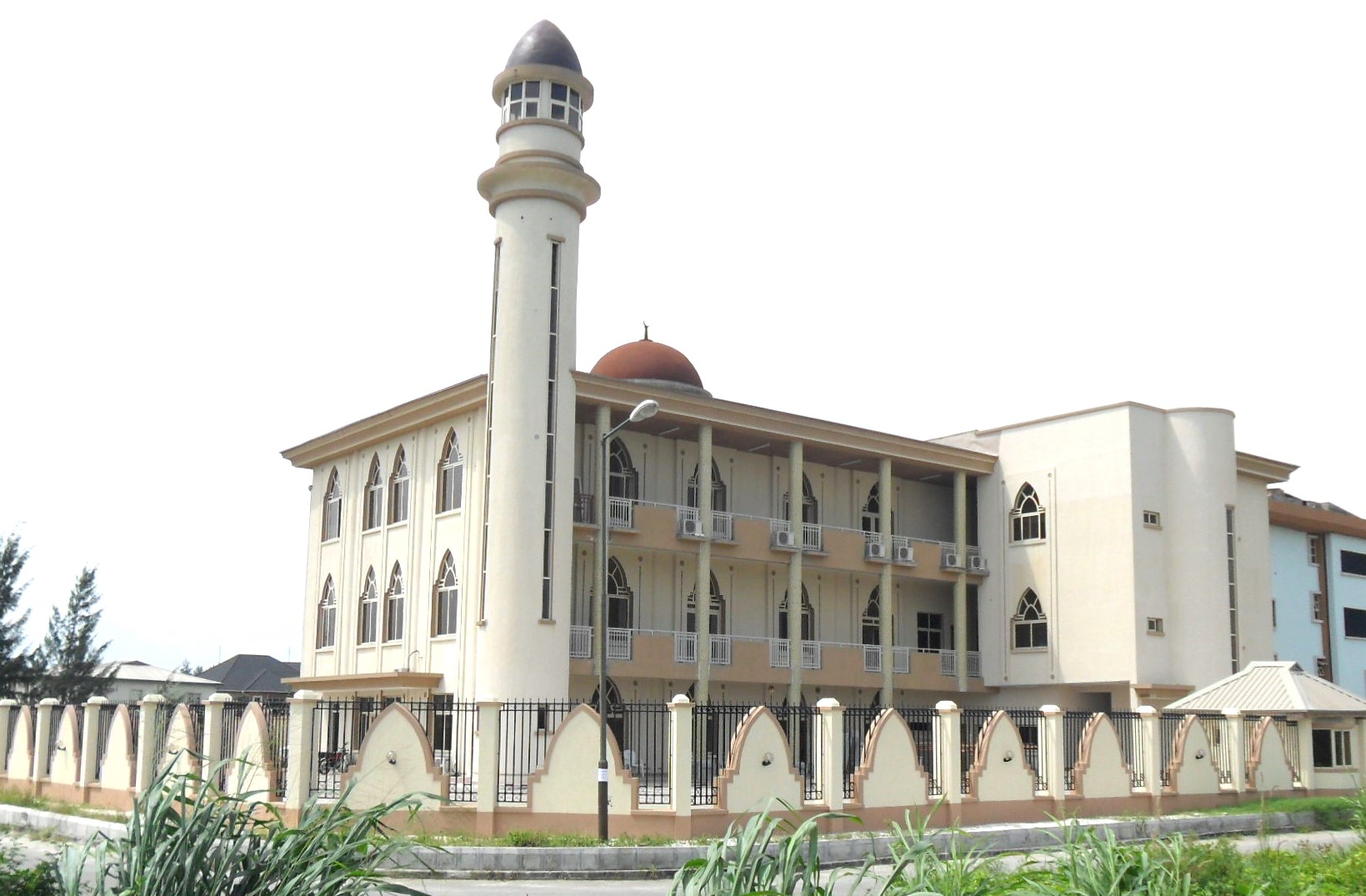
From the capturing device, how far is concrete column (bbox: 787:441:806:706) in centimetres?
3422

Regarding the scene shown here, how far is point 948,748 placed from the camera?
23.2 meters

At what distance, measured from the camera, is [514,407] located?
95.1ft

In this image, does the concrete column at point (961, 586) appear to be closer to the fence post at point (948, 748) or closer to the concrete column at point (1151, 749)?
the concrete column at point (1151, 749)

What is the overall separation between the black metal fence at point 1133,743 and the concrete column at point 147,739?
700 inches

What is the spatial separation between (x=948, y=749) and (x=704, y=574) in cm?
1092

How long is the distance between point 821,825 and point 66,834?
1208 cm

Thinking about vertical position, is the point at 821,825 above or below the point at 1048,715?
below

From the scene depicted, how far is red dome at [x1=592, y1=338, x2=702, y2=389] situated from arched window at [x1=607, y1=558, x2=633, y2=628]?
228 inches

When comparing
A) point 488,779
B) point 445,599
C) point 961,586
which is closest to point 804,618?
point 961,586

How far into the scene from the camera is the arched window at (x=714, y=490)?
3603 centimetres

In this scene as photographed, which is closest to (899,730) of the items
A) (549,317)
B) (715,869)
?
(549,317)

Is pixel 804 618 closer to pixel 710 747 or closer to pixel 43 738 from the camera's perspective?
pixel 710 747

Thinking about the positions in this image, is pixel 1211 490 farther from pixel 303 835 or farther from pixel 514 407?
pixel 303 835

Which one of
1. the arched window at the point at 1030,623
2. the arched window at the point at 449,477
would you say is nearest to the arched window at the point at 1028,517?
the arched window at the point at 1030,623
